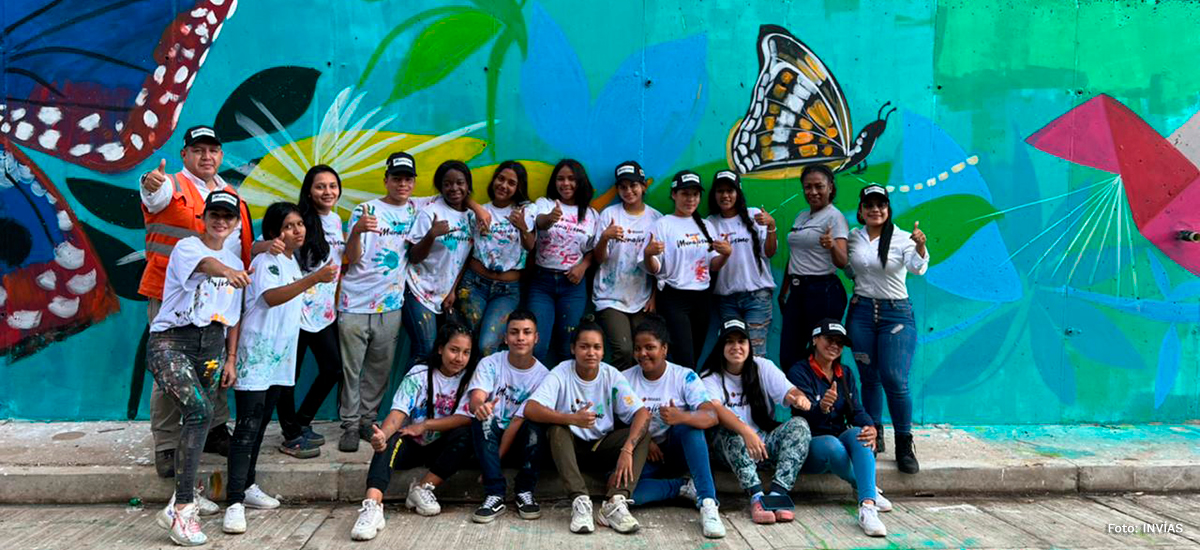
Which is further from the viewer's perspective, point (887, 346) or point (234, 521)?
point (887, 346)

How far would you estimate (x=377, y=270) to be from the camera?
5.22 m

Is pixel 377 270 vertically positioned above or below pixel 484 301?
above

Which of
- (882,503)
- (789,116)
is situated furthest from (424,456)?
(789,116)

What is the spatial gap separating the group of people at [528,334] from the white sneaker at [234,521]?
13mm

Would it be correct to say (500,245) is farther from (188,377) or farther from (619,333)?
(188,377)

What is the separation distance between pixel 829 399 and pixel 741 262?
120 cm

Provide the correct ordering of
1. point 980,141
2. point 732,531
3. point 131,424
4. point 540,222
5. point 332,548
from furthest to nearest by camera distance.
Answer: point 980,141 < point 131,424 < point 540,222 < point 732,531 < point 332,548

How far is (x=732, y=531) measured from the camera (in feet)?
14.2

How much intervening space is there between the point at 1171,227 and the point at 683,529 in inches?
184

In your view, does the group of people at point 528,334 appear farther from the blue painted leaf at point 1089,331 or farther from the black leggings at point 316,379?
the blue painted leaf at point 1089,331

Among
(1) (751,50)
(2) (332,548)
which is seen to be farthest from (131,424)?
(1) (751,50)

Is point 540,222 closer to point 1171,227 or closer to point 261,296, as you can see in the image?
point 261,296

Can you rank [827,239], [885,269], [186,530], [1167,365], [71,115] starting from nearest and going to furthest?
1. [186,530]
2. [885,269]
3. [827,239]
4. [71,115]
5. [1167,365]

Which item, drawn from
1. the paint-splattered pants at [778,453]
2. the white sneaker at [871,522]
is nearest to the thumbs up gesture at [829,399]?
the paint-splattered pants at [778,453]
